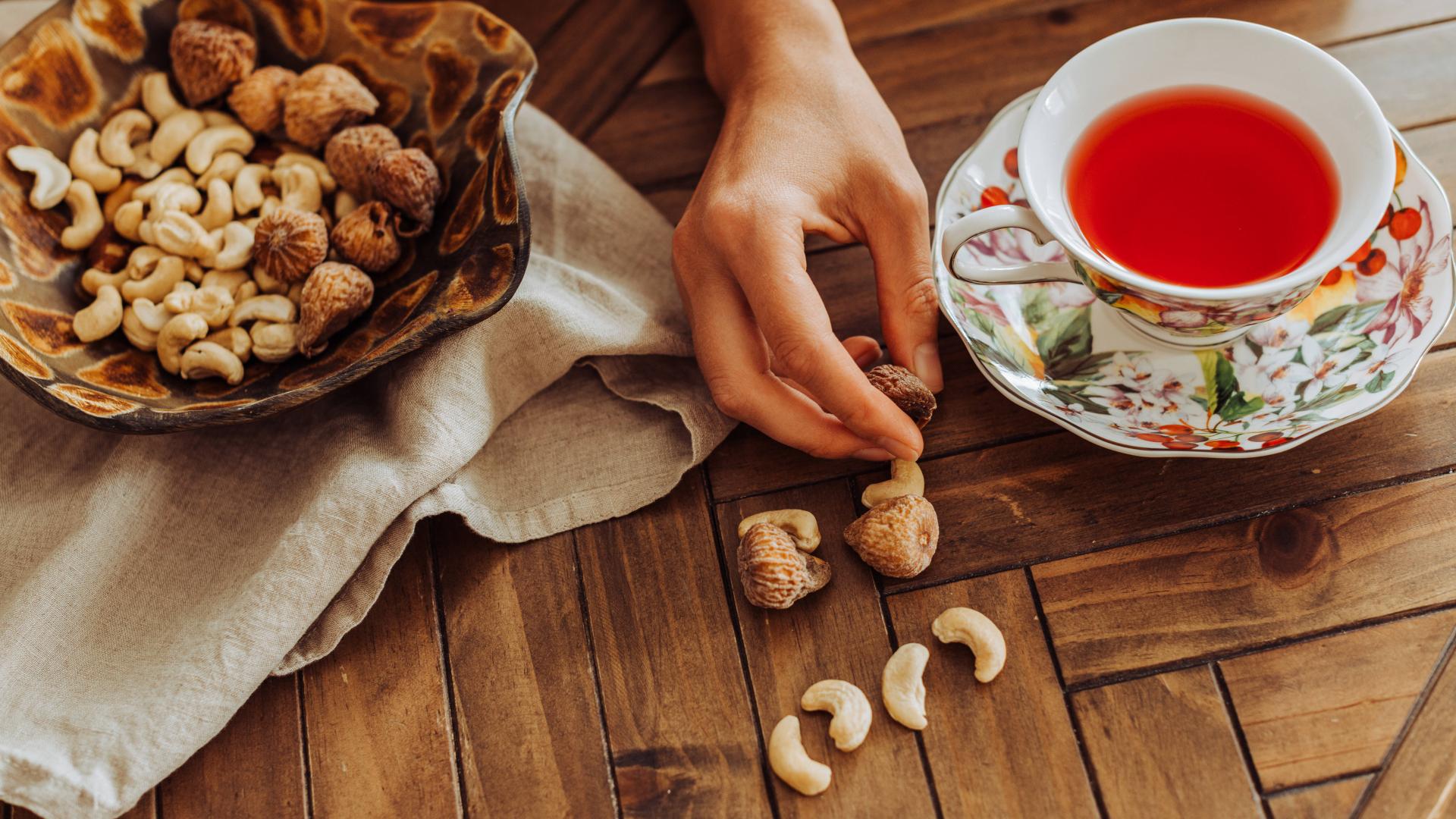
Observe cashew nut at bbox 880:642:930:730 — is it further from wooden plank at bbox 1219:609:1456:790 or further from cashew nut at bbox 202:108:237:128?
cashew nut at bbox 202:108:237:128

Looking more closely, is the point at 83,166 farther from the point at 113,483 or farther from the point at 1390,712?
the point at 1390,712

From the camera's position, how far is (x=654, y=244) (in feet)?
3.23

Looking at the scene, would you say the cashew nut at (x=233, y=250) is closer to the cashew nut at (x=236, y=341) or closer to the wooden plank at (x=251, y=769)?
the cashew nut at (x=236, y=341)

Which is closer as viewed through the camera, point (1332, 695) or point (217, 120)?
point (1332, 695)

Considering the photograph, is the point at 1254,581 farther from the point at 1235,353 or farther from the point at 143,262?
the point at 143,262

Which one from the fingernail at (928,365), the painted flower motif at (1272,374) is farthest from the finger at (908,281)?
the painted flower motif at (1272,374)

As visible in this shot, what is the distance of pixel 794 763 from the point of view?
0.76m

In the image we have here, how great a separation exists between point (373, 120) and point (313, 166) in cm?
7

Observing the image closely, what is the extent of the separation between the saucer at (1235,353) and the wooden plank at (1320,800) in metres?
0.23

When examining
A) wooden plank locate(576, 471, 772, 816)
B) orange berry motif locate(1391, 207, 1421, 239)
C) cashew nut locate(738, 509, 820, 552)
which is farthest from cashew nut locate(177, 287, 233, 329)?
orange berry motif locate(1391, 207, 1421, 239)

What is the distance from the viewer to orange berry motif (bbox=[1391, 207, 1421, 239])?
80 cm

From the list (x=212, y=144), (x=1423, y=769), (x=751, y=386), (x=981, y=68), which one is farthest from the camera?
(x=981, y=68)

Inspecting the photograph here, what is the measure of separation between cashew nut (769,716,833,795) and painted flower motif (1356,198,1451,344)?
0.51 metres

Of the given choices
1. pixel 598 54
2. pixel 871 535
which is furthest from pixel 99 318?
pixel 871 535
